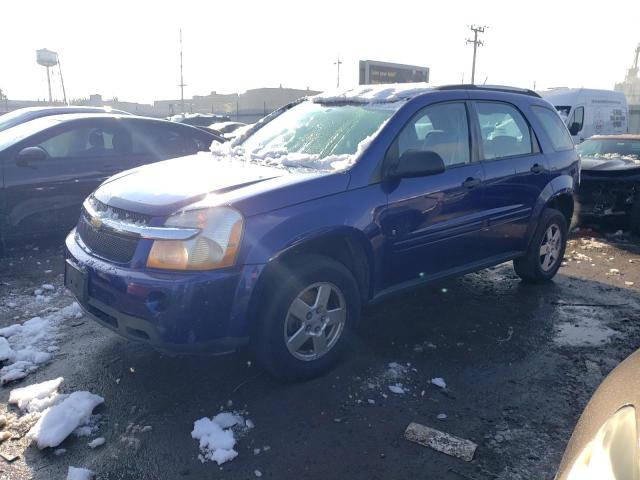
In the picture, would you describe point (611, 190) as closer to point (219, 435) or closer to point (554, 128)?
point (554, 128)

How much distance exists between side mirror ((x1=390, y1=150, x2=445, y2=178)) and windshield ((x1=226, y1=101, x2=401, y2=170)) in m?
0.28

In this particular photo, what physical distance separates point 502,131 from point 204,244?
2.95 meters

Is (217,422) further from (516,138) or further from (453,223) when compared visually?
(516,138)

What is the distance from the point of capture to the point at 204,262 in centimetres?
280

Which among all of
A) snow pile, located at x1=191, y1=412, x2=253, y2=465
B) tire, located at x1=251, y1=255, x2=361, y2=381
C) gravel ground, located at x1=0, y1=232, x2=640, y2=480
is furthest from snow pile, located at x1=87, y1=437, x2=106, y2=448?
tire, located at x1=251, y1=255, x2=361, y2=381

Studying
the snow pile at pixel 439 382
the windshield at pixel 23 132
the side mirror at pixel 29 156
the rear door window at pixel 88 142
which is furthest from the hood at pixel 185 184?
the windshield at pixel 23 132

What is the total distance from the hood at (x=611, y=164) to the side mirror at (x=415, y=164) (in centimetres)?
524

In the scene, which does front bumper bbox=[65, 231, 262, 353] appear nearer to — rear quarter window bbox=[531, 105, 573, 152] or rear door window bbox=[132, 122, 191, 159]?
rear quarter window bbox=[531, 105, 573, 152]


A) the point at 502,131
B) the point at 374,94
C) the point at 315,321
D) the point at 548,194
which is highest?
the point at 374,94

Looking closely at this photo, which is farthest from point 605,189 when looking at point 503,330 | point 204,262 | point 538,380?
point 204,262

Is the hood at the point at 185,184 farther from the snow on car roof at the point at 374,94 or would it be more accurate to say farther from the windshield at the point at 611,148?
the windshield at the point at 611,148

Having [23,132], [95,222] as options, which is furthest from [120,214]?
[23,132]

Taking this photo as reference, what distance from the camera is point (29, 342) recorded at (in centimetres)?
381

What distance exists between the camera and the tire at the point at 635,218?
24.3 ft
